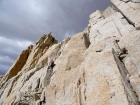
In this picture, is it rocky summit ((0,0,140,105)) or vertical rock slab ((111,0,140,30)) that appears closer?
rocky summit ((0,0,140,105))

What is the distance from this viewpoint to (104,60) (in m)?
14.3

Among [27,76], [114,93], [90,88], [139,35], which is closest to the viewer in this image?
[114,93]

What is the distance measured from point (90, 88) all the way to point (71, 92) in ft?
13.7

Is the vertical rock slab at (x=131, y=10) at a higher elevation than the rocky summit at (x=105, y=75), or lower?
higher

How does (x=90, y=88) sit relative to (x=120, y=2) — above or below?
below

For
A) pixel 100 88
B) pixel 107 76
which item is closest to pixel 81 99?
pixel 100 88

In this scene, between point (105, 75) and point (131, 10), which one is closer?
point (105, 75)

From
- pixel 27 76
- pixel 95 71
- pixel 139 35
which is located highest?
pixel 27 76

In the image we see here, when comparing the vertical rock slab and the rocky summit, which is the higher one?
the vertical rock slab

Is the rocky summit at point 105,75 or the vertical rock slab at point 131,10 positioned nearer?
the rocky summit at point 105,75

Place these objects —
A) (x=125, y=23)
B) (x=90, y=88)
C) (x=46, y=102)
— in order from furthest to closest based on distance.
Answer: (x=125, y=23), (x=46, y=102), (x=90, y=88)

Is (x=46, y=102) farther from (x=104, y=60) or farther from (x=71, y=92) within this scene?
(x=104, y=60)

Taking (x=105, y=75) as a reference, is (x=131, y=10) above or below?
above

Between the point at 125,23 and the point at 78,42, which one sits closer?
the point at 125,23
